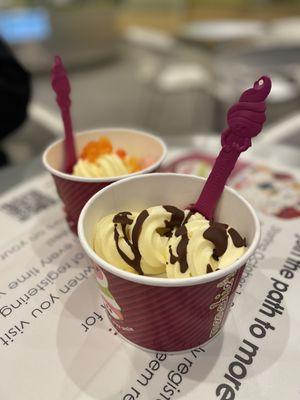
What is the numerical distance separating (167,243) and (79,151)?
0.29m

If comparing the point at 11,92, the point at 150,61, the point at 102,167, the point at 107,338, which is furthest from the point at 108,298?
the point at 150,61

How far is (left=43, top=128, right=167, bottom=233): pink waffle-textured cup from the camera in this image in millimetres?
515

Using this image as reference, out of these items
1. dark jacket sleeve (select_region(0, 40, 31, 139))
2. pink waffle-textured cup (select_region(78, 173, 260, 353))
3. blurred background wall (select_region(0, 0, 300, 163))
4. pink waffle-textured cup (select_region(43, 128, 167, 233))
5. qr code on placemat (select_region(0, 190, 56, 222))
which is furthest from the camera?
blurred background wall (select_region(0, 0, 300, 163))

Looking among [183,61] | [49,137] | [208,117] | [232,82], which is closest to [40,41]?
[183,61]

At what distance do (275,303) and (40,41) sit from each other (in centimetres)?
282

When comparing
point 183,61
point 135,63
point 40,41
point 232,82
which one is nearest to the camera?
point 232,82

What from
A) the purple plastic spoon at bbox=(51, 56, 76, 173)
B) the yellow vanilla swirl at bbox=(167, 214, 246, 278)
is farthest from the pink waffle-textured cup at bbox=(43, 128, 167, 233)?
the yellow vanilla swirl at bbox=(167, 214, 246, 278)

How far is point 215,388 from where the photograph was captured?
1.27 feet

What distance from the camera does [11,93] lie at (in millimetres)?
848

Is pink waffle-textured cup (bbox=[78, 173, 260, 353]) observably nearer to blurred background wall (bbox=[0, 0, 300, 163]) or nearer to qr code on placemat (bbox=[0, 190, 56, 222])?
qr code on placemat (bbox=[0, 190, 56, 222])

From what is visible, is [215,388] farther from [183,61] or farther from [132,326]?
[183,61]

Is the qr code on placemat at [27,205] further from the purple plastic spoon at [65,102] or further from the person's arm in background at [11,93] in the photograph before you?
the person's arm in background at [11,93]

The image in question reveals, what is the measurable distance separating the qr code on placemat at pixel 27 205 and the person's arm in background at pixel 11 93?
0.74 feet

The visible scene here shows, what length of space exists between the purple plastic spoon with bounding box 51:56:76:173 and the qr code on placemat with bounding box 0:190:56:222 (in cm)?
11
